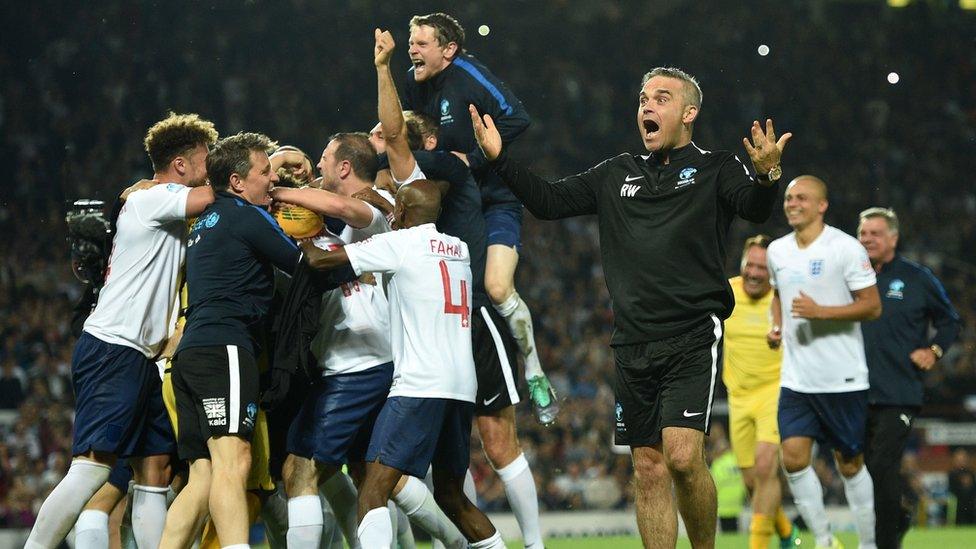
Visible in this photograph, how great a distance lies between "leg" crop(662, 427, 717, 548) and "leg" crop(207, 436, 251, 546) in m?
2.05

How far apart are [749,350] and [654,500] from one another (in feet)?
13.3

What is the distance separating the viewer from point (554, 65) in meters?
23.6

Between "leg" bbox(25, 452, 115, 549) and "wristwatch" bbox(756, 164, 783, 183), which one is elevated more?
"wristwatch" bbox(756, 164, 783, 183)

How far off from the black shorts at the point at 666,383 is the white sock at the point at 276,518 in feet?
6.83

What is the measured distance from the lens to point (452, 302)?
609 cm

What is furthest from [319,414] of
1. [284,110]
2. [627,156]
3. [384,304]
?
[284,110]

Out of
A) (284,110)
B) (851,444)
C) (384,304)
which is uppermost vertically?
(284,110)

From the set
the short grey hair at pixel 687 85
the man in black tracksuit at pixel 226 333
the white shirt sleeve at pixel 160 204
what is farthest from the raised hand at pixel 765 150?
the white shirt sleeve at pixel 160 204

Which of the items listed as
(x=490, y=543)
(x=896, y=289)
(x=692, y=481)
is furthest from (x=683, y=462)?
(x=896, y=289)

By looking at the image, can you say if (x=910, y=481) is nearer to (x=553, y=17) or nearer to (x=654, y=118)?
(x=553, y=17)

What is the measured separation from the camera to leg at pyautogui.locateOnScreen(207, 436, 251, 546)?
18.4 ft

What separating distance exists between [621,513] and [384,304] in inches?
384

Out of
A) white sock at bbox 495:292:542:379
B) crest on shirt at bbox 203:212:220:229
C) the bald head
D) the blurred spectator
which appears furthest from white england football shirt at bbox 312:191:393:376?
the blurred spectator

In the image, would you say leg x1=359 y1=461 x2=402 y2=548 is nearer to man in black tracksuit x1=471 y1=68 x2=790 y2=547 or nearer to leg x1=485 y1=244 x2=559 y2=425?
Result: man in black tracksuit x1=471 y1=68 x2=790 y2=547
